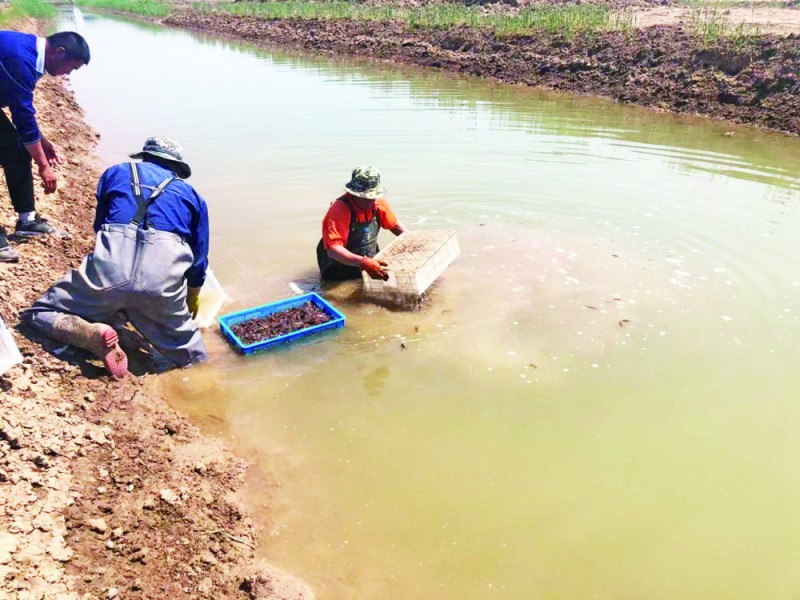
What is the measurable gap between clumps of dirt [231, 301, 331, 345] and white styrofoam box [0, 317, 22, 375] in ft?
5.07

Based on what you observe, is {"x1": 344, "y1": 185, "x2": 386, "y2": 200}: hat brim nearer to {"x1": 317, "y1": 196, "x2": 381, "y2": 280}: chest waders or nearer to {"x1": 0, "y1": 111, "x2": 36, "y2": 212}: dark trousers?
{"x1": 317, "y1": 196, "x2": 381, "y2": 280}: chest waders

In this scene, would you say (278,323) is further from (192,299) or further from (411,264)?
(411,264)

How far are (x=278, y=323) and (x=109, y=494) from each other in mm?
2023

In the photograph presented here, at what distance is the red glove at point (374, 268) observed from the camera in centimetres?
485

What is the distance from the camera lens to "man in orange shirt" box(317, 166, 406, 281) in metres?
4.91

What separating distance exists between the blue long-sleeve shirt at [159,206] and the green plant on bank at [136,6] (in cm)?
4697

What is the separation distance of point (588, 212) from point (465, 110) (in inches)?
251

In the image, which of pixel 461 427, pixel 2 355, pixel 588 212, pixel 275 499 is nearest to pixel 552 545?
pixel 461 427

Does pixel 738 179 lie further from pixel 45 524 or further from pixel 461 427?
pixel 45 524

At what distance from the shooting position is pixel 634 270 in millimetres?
5930

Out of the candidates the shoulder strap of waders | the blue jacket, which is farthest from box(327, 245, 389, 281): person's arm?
the blue jacket

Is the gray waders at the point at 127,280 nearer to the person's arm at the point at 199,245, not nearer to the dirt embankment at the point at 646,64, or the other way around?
the person's arm at the point at 199,245

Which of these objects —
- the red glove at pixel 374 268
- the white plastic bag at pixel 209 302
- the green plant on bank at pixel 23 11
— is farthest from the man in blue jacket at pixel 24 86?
the green plant on bank at pixel 23 11

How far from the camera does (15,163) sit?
4.73 metres
